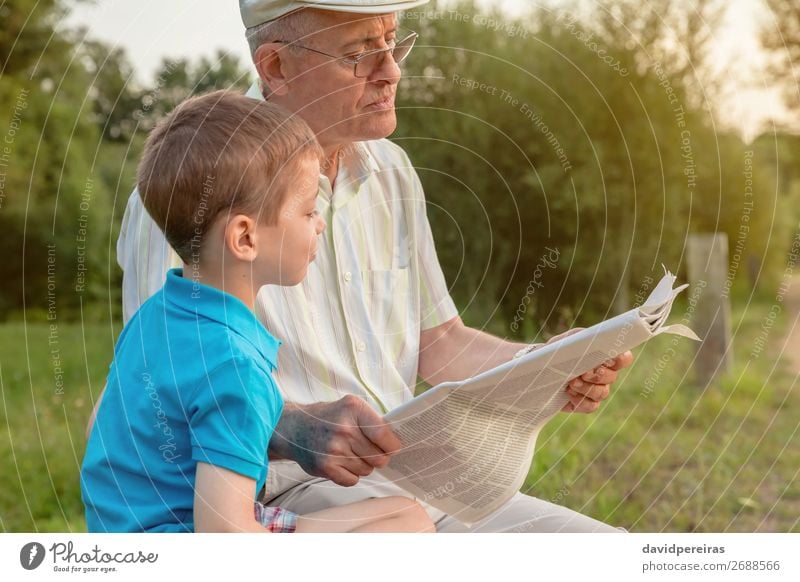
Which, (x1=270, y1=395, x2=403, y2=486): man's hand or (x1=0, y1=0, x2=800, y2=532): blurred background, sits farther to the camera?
(x1=0, y1=0, x2=800, y2=532): blurred background

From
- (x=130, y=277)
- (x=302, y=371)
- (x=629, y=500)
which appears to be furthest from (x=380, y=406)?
(x=629, y=500)

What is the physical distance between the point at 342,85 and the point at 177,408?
1.81ft

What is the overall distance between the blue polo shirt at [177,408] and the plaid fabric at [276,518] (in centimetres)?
9

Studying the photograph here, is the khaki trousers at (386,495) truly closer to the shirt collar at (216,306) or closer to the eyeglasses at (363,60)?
the shirt collar at (216,306)

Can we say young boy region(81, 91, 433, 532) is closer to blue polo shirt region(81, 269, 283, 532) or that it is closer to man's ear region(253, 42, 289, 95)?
blue polo shirt region(81, 269, 283, 532)

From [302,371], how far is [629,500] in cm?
143

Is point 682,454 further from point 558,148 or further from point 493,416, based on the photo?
point 493,416

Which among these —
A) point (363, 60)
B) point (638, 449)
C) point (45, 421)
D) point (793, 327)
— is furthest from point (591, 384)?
point (793, 327)

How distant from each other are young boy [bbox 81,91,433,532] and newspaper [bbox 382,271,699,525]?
19 cm

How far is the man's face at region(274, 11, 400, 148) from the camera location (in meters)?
1.49

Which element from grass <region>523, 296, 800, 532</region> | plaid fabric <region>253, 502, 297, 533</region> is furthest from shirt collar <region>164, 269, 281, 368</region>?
grass <region>523, 296, 800, 532</region>

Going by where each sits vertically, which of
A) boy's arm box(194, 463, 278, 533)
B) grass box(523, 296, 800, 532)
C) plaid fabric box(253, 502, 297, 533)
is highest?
boy's arm box(194, 463, 278, 533)
